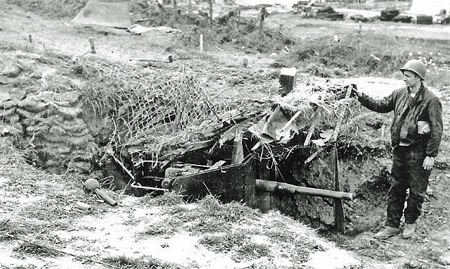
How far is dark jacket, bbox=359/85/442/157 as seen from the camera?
19.7 ft

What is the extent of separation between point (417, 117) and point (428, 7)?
66.3 ft

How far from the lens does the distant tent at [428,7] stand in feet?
77.8

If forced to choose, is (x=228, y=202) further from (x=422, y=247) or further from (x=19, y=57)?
(x=19, y=57)

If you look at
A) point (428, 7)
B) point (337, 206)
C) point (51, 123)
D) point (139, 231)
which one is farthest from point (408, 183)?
point (428, 7)

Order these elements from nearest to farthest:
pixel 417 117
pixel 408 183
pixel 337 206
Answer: pixel 417 117 → pixel 408 183 → pixel 337 206

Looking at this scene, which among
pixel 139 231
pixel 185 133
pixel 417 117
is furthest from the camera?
pixel 185 133

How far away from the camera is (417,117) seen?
20.1 ft

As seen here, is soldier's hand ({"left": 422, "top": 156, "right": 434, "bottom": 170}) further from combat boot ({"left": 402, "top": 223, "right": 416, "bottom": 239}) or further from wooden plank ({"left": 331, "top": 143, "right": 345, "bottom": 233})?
wooden plank ({"left": 331, "top": 143, "right": 345, "bottom": 233})

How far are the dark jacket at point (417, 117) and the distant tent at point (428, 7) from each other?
62.0ft

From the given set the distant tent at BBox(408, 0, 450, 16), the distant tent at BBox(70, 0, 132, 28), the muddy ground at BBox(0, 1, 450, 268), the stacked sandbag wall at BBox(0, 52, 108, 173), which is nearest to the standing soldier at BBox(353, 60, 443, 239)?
the muddy ground at BBox(0, 1, 450, 268)

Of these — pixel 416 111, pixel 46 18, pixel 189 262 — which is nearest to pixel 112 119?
pixel 189 262

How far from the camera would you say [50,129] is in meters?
8.45

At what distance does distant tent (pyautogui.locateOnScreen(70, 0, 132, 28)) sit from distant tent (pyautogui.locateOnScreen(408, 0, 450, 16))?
12.5 m

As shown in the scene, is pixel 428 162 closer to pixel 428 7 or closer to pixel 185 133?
pixel 185 133
